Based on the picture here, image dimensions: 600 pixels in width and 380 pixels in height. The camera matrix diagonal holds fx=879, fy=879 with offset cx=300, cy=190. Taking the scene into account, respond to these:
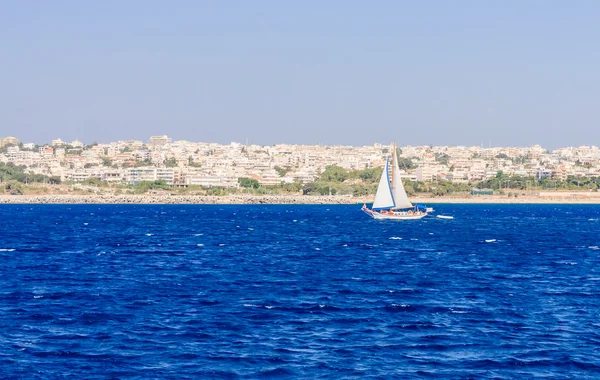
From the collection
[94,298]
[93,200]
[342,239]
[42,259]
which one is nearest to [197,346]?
[94,298]

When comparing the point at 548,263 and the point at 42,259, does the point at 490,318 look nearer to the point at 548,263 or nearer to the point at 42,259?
the point at 548,263

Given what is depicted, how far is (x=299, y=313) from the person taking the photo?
101 feet

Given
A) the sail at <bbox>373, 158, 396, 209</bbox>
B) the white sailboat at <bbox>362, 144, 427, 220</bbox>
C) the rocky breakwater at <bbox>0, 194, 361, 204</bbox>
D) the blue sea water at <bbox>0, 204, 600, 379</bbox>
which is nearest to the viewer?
the blue sea water at <bbox>0, 204, 600, 379</bbox>

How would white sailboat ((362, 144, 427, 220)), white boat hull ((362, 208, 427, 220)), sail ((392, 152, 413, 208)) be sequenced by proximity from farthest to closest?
sail ((392, 152, 413, 208)) → white sailboat ((362, 144, 427, 220)) → white boat hull ((362, 208, 427, 220))

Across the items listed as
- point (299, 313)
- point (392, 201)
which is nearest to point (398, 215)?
point (392, 201)

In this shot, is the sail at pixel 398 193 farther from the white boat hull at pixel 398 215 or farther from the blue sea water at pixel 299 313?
the blue sea water at pixel 299 313

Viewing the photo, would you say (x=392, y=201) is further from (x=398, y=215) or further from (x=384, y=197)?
(x=398, y=215)

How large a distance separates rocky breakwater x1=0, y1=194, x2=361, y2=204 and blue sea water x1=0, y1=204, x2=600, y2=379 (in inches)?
5301

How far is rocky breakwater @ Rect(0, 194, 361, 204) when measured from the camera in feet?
625

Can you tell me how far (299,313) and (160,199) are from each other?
539ft

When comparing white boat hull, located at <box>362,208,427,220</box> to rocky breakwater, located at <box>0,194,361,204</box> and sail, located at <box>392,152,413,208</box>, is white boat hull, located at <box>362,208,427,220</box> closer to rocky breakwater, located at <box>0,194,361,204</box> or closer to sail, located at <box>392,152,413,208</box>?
sail, located at <box>392,152,413,208</box>

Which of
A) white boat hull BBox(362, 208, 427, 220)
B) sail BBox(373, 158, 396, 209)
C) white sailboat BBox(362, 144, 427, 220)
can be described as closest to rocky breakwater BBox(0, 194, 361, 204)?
white sailboat BBox(362, 144, 427, 220)

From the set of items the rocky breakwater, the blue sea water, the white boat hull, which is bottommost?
the blue sea water

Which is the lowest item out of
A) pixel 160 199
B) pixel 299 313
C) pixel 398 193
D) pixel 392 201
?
pixel 299 313
